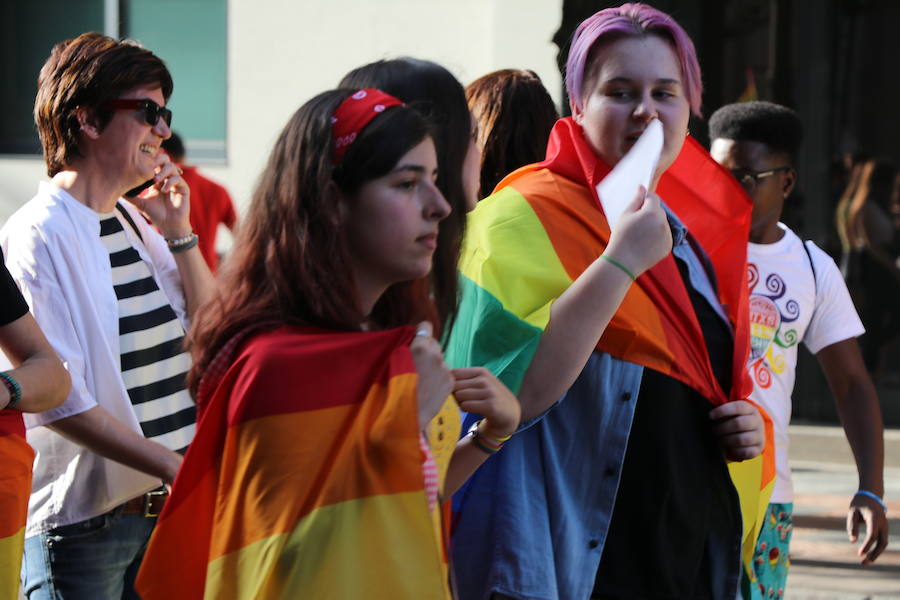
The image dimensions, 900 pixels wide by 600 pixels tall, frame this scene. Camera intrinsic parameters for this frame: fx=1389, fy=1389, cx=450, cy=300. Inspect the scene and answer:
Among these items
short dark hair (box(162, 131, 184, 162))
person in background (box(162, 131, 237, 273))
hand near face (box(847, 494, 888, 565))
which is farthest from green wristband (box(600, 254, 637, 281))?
short dark hair (box(162, 131, 184, 162))

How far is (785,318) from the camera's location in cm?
379

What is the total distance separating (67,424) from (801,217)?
8.04m

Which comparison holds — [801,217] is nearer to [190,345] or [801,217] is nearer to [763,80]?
[763,80]

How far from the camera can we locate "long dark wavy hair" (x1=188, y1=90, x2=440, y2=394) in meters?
2.10

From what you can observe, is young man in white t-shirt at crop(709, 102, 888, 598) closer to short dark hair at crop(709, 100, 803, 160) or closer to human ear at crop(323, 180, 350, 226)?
short dark hair at crop(709, 100, 803, 160)

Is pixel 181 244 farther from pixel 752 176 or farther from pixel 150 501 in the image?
pixel 752 176

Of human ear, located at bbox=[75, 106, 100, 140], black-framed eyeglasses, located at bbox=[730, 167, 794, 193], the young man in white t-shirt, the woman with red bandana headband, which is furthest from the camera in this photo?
black-framed eyeglasses, located at bbox=[730, 167, 794, 193]

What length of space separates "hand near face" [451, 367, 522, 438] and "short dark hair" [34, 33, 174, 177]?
1.39 metres

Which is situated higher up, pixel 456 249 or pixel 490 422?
pixel 456 249

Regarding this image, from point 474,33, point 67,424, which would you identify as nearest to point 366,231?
point 67,424

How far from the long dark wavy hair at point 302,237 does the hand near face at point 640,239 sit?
46 cm

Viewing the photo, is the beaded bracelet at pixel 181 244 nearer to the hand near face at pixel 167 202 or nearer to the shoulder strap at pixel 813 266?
the hand near face at pixel 167 202

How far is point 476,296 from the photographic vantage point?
267 centimetres

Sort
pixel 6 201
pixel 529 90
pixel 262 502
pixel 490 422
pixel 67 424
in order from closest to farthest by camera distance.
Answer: pixel 262 502, pixel 490 422, pixel 67 424, pixel 529 90, pixel 6 201
